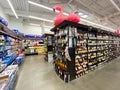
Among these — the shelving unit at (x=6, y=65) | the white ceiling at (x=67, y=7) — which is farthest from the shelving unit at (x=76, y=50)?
the white ceiling at (x=67, y=7)

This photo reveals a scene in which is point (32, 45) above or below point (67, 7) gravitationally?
below

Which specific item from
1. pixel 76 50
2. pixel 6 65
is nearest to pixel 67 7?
pixel 76 50

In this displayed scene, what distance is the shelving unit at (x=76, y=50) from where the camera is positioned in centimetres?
285

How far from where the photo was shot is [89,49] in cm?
377

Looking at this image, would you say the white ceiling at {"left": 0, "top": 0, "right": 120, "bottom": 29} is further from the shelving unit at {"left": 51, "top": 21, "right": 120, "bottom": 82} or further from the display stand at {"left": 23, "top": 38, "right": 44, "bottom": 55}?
the display stand at {"left": 23, "top": 38, "right": 44, "bottom": 55}

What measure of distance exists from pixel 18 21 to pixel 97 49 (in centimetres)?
899

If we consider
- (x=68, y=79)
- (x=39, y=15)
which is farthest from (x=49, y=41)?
(x=68, y=79)

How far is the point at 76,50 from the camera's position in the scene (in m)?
3.10

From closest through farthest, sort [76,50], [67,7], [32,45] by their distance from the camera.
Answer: [76,50] → [67,7] → [32,45]

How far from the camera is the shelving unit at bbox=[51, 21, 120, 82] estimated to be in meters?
2.85

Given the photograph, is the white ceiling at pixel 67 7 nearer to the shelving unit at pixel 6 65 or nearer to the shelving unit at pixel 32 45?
the shelving unit at pixel 6 65

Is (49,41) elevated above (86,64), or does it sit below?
above

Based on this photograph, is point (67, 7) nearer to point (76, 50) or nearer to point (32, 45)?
point (76, 50)

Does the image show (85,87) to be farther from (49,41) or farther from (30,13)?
(30,13)
